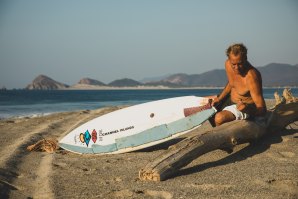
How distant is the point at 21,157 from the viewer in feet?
21.6

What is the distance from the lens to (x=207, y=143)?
5.19 m

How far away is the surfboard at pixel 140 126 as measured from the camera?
6.71 m

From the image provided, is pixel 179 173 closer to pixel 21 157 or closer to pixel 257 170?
pixel 257 170

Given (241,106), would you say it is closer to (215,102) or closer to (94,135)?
(215,102)

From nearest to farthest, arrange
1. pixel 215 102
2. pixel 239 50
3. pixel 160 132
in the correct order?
pixel 239 50, pixel 215 102, pixel 160 132

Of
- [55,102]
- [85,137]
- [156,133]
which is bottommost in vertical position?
[55,102]

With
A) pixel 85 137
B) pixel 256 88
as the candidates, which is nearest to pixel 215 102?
pixel 256 88

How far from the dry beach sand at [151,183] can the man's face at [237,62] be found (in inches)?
55.3

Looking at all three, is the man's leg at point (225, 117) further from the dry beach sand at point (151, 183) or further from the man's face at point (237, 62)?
the man's face at point (237, 62)

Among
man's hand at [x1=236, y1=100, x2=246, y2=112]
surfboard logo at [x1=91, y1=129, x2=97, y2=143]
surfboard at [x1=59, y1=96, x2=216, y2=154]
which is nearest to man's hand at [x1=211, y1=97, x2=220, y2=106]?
surfboard at [x1=59, y1=96, x2=216, y2=154]

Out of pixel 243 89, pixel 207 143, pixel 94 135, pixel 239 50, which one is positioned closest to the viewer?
pixel 207 143

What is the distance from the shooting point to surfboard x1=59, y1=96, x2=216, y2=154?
6711mm

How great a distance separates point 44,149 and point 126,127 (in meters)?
1.76

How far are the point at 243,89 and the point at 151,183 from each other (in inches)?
98.9
